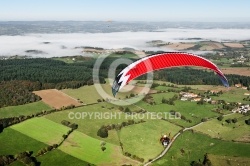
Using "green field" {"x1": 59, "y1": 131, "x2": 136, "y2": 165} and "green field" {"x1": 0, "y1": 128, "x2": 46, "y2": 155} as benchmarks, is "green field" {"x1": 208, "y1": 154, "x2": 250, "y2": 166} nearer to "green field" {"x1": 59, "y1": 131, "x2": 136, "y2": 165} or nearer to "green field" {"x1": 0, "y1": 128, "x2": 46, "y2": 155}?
"green field" {"x1": 59, "y1": 131, "x2": 136, "y2": 165}

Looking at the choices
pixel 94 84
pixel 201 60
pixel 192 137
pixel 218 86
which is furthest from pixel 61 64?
pixel 201 60

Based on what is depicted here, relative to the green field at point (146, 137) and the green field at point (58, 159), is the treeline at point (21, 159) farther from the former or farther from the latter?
the green field at point (146, 137)

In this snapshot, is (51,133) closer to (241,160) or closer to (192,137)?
(192,137)

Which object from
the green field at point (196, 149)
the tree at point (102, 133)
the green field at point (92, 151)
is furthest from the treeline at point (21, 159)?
the green field at point (196, 149)

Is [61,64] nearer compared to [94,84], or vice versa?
[94,84]

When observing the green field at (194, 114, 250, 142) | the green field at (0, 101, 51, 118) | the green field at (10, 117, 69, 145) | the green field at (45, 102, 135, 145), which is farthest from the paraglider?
the green field at (0, 101, 51, 118)

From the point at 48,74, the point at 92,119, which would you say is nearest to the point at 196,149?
the point at 92,119
